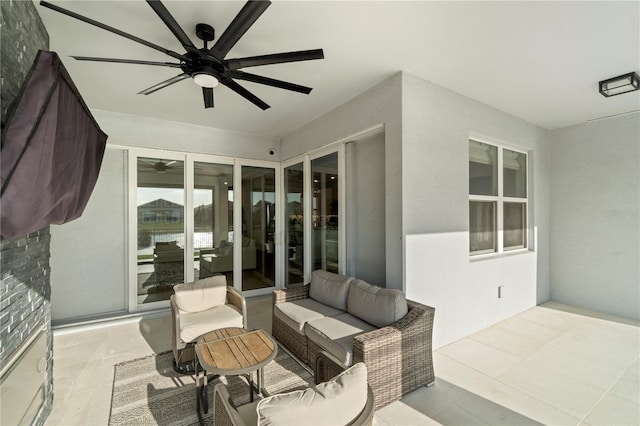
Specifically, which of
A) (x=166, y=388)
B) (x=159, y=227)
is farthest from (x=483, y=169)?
(x=159, y=227)

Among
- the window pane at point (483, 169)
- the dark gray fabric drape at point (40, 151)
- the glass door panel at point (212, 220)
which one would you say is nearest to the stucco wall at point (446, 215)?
the window pane at point (483, 169)

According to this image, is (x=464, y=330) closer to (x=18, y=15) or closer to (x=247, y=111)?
(x=247, y=111)

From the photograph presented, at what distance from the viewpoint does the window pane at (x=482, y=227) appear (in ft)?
12.0

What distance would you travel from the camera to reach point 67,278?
12.4 feet

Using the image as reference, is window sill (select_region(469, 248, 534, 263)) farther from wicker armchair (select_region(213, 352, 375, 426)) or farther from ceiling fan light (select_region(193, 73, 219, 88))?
ceiling fan light (select_region(193, 73, 219, 88))

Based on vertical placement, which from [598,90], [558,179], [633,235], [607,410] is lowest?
[607,410]

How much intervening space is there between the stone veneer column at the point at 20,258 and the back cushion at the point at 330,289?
239 cm

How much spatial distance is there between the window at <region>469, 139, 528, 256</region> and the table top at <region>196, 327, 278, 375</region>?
9.62 ft

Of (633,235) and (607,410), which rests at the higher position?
(633,235)

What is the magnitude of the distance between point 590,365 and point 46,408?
485 centimetres

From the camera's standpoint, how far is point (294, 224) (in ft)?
16.3

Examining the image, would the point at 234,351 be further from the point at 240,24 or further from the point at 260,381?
the point at 240,24

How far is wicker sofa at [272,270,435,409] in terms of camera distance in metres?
2.12

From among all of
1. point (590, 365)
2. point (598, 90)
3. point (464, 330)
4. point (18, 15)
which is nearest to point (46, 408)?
point (18, 15)
